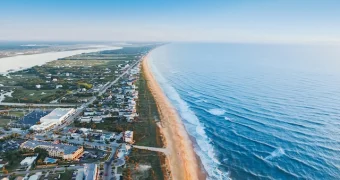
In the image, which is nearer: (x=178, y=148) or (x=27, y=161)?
(x=27, y=161)

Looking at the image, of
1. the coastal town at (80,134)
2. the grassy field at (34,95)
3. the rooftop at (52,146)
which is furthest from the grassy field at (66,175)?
the grassy field at (34,95)

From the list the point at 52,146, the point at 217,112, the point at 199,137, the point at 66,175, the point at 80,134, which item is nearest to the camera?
the point at 66,175

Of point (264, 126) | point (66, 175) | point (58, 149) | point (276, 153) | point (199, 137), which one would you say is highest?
point (264, 126)

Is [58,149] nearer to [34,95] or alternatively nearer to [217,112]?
[217,112]

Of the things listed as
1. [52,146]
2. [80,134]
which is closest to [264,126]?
[80,134]

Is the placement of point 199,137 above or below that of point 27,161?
below

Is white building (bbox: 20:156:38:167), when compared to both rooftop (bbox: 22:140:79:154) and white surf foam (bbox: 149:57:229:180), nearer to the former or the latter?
rooftop (bbox: 22:140:79:154)
